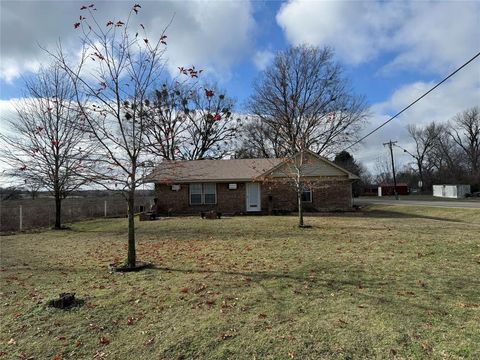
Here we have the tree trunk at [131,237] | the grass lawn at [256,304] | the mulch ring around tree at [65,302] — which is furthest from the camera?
the tree trunk at [131,237]

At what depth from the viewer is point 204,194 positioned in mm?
24516

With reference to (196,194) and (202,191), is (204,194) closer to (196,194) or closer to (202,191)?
(202,191)

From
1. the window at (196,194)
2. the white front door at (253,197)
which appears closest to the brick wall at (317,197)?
the white front door at (253,197)

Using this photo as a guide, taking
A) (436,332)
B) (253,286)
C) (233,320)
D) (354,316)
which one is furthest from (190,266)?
(436,332)

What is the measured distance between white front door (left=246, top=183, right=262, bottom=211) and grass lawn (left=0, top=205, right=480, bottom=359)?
556 inches

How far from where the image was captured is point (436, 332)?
4.20 metres

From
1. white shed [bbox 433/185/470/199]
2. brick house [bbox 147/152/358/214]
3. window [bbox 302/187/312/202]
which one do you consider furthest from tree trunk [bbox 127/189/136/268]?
white shed [bbox 433/185/470/199]

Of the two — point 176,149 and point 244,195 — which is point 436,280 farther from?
point 244,195

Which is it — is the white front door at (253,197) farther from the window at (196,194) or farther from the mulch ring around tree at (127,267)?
the mulch ring around tree at (127,267)

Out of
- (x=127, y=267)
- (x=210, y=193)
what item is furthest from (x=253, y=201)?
(x=127, y=267)

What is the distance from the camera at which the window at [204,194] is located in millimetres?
24469

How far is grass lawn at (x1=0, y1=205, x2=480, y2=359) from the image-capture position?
4031 mm

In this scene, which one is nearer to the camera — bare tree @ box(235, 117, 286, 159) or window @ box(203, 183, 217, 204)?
window @ box(203, 183, 217, 204)

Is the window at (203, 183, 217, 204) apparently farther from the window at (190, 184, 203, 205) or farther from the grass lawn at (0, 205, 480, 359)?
the grass lawn at (0, 205, 480, 359)
